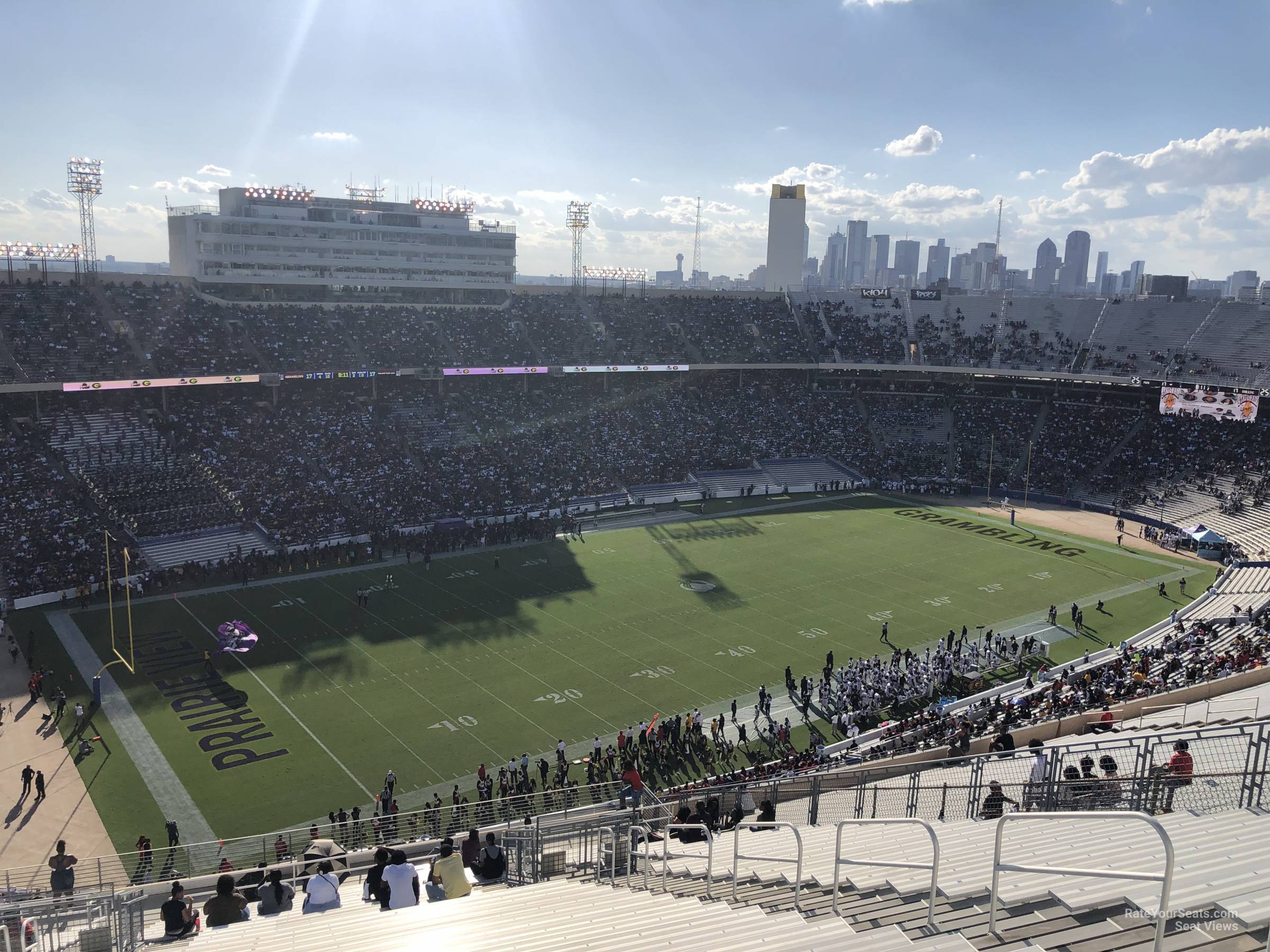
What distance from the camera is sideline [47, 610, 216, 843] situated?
20.4m

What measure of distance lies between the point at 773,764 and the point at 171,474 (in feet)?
104

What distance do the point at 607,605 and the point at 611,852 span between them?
22.2 meters

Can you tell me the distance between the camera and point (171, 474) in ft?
139

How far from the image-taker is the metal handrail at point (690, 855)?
9473mm

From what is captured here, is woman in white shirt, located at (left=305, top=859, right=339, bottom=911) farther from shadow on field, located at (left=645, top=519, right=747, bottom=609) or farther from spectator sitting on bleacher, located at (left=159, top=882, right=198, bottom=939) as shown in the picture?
shadow on field, located at (left=645, top=519, right=747, bottom=609)

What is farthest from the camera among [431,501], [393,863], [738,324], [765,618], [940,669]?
[738,324]

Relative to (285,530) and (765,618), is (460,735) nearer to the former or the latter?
(765,618)

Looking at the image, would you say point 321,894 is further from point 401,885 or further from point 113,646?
point 113,646

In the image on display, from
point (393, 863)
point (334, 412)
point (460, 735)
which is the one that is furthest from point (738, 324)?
point (393, 863)

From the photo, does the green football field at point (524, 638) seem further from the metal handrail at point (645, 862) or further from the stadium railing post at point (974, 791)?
the stadium railing post at point (974, 791)

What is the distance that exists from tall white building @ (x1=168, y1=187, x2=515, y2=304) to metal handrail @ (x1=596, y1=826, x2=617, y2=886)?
5084 cm

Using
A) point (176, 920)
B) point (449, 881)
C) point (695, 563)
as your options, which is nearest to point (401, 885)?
point (449, 881)

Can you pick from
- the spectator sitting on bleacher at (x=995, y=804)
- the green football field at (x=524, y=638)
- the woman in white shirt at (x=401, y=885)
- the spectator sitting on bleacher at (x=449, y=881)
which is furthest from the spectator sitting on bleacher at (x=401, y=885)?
the green football field at (x=524, y=638)

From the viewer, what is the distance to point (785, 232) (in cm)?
9744
